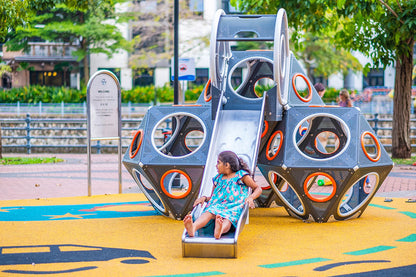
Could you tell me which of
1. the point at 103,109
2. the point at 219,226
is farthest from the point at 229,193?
the point at 103,109

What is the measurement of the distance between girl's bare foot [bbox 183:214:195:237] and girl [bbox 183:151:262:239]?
0.18 meters

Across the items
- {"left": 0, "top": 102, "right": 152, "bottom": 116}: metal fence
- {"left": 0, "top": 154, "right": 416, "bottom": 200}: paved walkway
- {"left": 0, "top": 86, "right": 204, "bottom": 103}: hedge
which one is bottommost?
{"left": 0, "top": 154, "right": 416, "bottom": 200}: paved walkway

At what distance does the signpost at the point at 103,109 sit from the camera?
12766 millimetres

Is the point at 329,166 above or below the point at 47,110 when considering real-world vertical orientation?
above

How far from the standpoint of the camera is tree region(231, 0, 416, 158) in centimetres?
1733

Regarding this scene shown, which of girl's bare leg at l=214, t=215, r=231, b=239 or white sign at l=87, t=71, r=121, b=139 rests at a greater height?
white sign at l=87, t=71, r=121, b=139

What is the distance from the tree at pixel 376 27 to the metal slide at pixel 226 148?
24.1 ft

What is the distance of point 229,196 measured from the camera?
8023mm

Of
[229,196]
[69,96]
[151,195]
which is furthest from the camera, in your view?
[69,96]

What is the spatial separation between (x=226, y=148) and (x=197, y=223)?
196 cm

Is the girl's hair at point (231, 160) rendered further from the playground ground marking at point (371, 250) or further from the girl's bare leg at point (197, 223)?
the playground ground marking at point (371, 250)

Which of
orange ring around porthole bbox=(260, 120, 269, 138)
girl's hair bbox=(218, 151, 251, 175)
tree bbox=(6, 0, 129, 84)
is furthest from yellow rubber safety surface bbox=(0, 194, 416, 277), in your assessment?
tree bbox=(6, 0, 129, 84)

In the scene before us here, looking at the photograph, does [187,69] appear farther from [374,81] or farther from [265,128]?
[374,81]

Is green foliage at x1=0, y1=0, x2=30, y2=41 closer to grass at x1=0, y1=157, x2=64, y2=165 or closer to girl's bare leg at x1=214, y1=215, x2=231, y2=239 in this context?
grass at x1=0, y1=157, x2=64, y2=165
